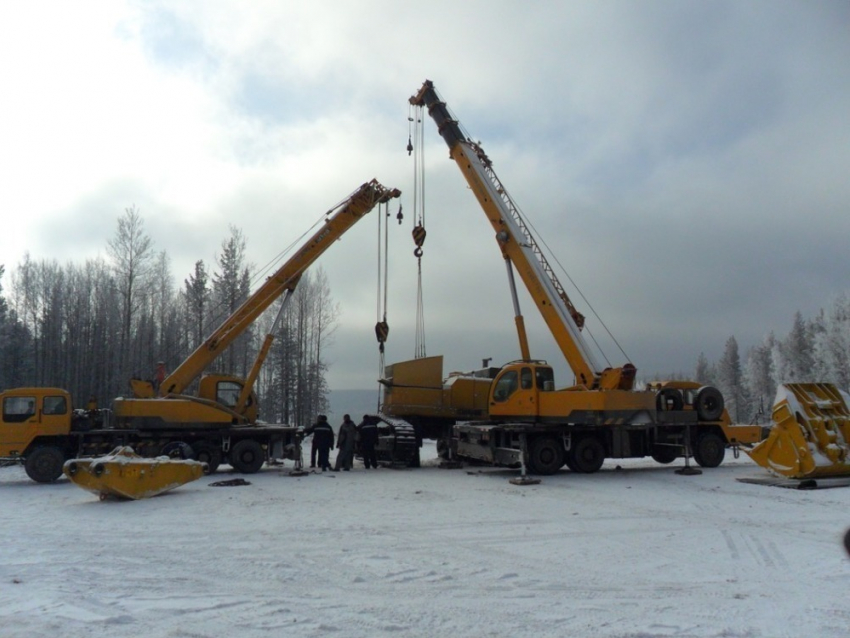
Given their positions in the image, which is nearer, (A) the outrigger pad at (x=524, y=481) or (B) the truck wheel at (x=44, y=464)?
(A) the outrigger pad at (x=524, y=481)

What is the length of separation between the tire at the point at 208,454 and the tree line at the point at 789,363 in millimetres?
20777

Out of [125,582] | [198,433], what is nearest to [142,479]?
[198,433]

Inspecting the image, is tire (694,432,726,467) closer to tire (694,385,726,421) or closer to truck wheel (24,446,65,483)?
tire (694,385,726,421)

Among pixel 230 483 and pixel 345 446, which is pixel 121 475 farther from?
pixel 345 446

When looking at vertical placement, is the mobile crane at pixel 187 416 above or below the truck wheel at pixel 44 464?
above

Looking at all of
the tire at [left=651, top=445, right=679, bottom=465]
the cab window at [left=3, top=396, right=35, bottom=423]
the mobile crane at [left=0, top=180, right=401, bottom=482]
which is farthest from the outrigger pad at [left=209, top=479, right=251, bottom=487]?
the tire at [left=651, top=445, right=679, bottom=465]

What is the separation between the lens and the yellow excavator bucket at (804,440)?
1470 cm

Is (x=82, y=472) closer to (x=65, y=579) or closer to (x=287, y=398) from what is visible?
(x=65, y=579)

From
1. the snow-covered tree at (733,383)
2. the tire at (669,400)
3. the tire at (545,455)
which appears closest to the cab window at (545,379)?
the tire at (545,455)

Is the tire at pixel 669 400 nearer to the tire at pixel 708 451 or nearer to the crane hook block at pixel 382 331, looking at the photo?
the tire at pixel 708 451

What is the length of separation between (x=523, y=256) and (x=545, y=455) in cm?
573

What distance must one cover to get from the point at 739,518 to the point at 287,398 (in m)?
37.0

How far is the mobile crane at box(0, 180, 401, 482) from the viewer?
56.0ft

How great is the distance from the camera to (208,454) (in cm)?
1839
